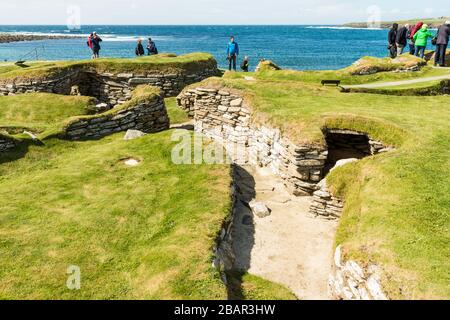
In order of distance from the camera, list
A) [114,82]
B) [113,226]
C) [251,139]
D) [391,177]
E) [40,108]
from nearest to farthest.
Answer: [113,226] < [391,177] < [251,139] < [40,108] < [114,82]

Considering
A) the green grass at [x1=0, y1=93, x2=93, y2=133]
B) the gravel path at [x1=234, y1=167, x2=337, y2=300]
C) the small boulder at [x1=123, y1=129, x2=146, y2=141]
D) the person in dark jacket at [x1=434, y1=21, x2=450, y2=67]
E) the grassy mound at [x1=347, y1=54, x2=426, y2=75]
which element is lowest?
the gravel path at [x1=234, y1=167, x2=337, y2=300]

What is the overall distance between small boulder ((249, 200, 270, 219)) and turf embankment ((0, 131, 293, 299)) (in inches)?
59.1

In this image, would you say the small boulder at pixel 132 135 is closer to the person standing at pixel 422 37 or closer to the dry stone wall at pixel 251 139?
the dry stone wall at pixel 251 139

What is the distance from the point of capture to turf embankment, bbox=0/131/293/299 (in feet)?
27.8

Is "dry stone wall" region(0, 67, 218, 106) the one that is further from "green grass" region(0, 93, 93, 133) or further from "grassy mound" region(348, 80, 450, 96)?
"grassy mound" region(348, 80, 450, 96)

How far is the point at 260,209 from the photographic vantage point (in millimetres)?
13516

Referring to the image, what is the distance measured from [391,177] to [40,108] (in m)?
20.5

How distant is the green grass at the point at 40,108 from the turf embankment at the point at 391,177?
9330 mm

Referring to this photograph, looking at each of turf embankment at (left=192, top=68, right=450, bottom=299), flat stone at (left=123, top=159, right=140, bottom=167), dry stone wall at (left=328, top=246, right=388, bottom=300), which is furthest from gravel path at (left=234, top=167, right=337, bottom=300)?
flat stone at (left=123, top=159, right=140, bottom=167)

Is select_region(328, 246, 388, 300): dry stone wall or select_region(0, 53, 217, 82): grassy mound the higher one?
select_region(0, 53, 217, 82): grassy mound

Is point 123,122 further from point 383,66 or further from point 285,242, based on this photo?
point 383,66

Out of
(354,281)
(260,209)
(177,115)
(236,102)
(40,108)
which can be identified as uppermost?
(236,102)

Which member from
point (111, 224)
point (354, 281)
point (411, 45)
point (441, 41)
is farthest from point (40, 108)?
point (411, 45)
